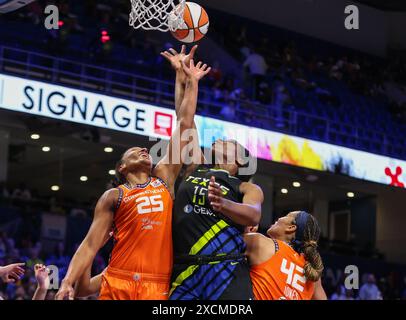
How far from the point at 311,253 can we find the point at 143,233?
50.1 inches

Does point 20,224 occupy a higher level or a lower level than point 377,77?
lower

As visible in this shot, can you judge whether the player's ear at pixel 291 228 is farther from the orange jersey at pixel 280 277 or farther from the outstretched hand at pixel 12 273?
the outstretched hand at pixel 12 273

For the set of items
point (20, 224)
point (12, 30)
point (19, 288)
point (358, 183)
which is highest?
point (12, 30)

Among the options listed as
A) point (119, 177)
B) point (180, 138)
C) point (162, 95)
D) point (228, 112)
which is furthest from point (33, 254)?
point (180, 138)

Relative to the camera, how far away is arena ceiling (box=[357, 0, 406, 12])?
2348 centimetres

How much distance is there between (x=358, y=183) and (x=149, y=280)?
48.6 feet

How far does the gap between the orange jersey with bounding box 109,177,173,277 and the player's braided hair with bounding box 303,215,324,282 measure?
3.44 ft

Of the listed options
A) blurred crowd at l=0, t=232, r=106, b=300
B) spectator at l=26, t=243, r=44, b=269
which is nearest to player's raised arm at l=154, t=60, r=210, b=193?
blurred crowd at l=0, t=232, r=106, b=300

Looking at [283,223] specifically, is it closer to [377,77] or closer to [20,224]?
[20,224]

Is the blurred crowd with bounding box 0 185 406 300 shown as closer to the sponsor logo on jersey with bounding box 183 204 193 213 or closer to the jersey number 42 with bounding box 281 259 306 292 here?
the jersey number 42 with bounding box 281 259 306 292

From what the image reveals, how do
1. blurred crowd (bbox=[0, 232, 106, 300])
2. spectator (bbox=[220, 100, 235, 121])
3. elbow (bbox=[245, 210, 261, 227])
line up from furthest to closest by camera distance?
spectator (bbox=[220, 100, 235, 121]) → blurred crowd (bbox=[0, 232, 106, 300]) → elbow (bbox=[245, 210, 261, 227])

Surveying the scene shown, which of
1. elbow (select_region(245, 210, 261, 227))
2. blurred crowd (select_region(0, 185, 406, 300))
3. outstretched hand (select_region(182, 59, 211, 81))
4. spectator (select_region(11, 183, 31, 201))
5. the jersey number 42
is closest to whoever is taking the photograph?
elbow (select_region(245, 210, 261, 227))
